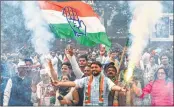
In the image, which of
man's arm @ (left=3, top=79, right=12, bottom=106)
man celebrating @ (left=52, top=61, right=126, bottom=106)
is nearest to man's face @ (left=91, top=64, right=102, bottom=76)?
man celebrating @ (left=52, top=61, right=126, bottom=106)

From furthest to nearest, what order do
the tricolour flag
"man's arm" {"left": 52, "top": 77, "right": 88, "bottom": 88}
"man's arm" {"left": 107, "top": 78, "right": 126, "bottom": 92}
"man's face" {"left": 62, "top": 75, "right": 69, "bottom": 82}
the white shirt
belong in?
the tricolour flag
"man's face" {"left": 62, "top": 75, "right": 69, "bottom": 82}
"man's arm" {"left": 52, "top": 77, "right": 88, "bottom": 88}
the white shirt
"man's arm" {"left": 107, "top": 78, "right": 126, "bottom": 92}

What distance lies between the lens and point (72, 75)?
759 centimetres

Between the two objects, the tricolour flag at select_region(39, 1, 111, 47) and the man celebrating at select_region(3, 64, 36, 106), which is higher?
the tricolour flag at select_region(39, 1, 111, 47)

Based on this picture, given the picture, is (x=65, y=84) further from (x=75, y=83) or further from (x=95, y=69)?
(x=95, y=69)

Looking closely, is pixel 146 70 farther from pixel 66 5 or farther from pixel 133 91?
pixel 66 5

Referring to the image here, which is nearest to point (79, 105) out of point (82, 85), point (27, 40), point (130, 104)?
point (82, 85)

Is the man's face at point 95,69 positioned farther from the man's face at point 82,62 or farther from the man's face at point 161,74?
the man's face at point 161,74

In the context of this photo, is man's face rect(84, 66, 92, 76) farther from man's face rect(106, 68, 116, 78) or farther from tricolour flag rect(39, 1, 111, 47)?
tricolour flag rect(39, 1, 111, 47)

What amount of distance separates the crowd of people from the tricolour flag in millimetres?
205

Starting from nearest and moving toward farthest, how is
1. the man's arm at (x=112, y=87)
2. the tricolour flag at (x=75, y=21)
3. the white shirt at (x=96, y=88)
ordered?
the man's arm at (x=112, y=87) < the white shirt at (x=96, y=88) < the tricolour flag at (x=75, y=21)

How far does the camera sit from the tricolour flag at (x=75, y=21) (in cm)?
766

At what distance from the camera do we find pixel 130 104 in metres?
7.66

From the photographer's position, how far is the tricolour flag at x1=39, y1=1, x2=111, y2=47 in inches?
302

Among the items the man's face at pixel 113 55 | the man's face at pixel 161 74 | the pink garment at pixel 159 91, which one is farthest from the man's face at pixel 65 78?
the man's face at pixel 161 74
